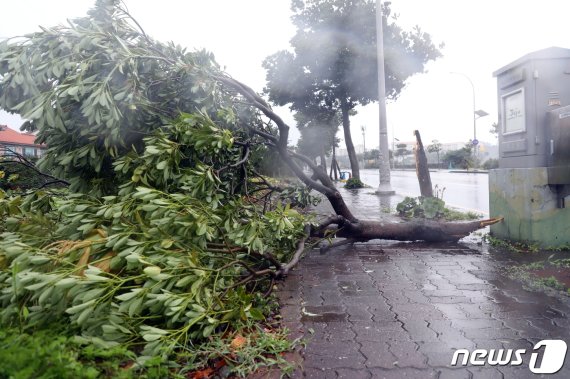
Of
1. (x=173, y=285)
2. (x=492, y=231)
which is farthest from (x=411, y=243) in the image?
(x=173, y=285)

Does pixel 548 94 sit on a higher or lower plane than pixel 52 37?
lower

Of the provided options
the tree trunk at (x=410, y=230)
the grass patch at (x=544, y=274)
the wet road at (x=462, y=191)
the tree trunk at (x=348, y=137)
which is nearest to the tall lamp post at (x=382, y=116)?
the wet road at (x=462, y=191)

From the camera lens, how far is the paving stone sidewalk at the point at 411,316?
2348 mm

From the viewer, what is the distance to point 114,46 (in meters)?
3.48

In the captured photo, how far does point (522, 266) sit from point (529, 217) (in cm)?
104

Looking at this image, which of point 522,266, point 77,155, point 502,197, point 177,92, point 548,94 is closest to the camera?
point 77,155

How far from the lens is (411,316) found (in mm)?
3061

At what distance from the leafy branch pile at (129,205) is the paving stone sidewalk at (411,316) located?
0.42 metres

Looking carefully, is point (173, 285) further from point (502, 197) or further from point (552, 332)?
point (502, 197)

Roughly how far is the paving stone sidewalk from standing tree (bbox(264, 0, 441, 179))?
16.5 metres

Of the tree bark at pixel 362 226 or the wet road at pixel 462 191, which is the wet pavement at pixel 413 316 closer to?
the tree bark at pixel 362 226

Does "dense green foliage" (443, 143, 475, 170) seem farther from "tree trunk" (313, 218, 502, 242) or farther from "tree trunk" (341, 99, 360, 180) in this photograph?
"tree trunk" (313, 218, 502, 242)

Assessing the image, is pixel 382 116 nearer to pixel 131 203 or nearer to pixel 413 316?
pixel 413 316

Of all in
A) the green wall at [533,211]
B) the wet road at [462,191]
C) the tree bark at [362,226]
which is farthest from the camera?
the wet road at [462,191]
